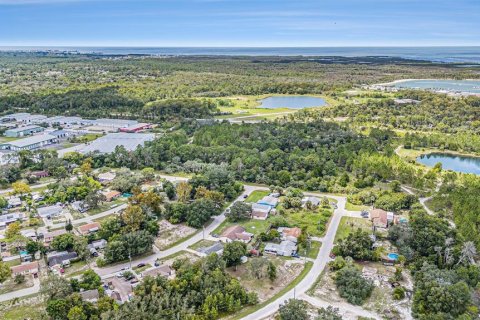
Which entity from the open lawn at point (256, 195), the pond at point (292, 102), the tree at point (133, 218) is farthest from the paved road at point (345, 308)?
the pond at point (292, 102)

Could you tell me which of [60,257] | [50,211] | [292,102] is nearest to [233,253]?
[60,257]

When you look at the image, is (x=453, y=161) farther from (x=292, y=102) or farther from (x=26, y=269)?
(x=26, y=269)

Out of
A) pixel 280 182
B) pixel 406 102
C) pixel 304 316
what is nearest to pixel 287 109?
pixel 406 102

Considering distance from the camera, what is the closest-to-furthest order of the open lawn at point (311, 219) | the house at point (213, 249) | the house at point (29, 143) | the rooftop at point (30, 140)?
the house at point (213, 249)
the open lawn at point (311, 219)
the house at point (29, 143)
the rooftop at point (30, 140)

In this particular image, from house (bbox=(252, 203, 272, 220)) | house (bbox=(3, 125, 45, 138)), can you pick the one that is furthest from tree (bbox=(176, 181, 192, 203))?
house (bbox=(3, 125, 45, 138))

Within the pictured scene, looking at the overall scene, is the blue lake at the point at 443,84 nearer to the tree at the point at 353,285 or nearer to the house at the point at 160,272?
the tree at the point at 353,285

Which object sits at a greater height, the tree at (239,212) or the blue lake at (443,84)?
the blue lake at (443,84)

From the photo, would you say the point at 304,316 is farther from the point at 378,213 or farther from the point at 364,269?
the point at 378,213
